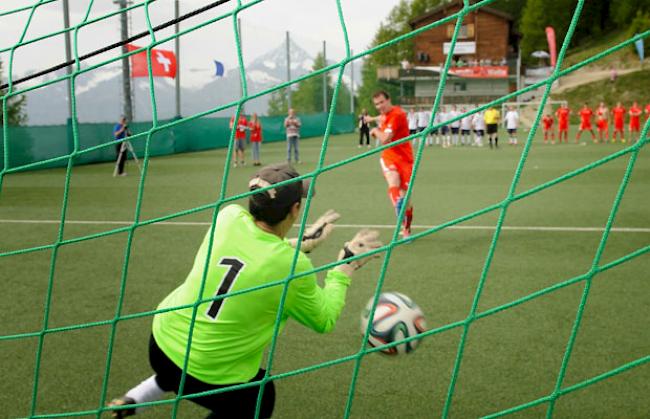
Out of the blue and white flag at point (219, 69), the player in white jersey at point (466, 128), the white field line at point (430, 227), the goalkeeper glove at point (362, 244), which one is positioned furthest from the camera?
the blue and white flag at point (219, 69)

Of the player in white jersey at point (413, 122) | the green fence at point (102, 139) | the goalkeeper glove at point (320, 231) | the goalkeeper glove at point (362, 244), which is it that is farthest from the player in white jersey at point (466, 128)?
the goalkeeper glove at point (362, 244)

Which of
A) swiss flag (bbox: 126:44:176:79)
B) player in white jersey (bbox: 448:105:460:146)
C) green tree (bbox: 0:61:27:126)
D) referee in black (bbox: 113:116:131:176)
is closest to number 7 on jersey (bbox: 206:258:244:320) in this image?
referee in black (bbox: 113:116:131:176)

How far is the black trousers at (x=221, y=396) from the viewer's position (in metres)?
2.54

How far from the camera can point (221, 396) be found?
8.30ft

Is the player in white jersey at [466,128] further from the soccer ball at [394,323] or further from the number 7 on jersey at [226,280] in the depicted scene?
the number 7 on jersey at [226,280]

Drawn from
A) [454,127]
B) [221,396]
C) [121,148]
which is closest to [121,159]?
[121,148]

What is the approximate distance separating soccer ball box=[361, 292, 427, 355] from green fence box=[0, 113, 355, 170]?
10.8m

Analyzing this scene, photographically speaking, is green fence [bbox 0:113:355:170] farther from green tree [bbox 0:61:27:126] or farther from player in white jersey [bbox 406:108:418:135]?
player in white jersey [bbox 406:108:418:135]

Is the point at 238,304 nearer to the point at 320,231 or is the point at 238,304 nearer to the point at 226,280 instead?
the point at 226,280

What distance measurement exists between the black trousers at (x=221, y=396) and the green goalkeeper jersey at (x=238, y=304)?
1.7 inches

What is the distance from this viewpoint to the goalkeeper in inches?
96.5

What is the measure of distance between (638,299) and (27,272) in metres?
5.22

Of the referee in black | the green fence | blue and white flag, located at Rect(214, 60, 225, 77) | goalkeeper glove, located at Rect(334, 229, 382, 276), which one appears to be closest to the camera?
goalkeeper glove, located at Rect(334, 229, 382, 276)

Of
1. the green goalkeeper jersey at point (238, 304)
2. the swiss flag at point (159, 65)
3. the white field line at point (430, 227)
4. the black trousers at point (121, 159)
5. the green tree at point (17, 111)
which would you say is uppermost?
the swiss flag at point (159, 65)
